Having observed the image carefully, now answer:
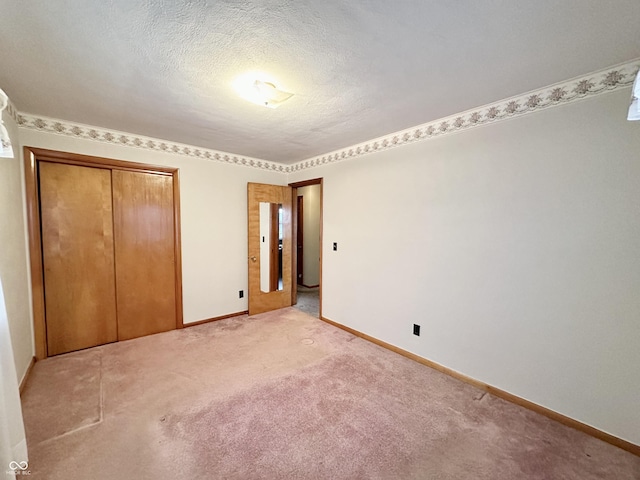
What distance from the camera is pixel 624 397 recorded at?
5.50 ft

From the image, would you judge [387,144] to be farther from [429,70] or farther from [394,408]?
[394,408]

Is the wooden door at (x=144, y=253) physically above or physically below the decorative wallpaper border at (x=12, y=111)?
below

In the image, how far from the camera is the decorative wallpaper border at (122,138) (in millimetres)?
2496

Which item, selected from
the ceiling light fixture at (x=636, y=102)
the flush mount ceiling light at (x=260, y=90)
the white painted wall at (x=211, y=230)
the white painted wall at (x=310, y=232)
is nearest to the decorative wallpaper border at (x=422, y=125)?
the white painted wall at (x=211, y=230)

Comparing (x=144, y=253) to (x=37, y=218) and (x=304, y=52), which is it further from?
(x=304, y=52)

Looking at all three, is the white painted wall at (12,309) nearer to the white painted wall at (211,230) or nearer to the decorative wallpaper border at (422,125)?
the decorative wallpaper border at (422,125)

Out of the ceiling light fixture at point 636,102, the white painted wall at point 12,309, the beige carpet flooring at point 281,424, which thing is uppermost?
the ceiling light fixture at point 636,102

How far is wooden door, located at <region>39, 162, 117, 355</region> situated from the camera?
2658mm

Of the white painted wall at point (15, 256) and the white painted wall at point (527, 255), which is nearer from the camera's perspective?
the white painted wall at point (527, 255)

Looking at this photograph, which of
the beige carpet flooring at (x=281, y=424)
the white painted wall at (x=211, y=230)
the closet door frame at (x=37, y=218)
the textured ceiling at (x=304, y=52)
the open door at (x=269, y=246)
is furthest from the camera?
the open door at (x=269, y=246)

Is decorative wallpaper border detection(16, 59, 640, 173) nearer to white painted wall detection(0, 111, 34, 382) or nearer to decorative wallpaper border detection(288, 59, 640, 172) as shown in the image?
decorative wallpaper border detection(288, 59, 640, 172)

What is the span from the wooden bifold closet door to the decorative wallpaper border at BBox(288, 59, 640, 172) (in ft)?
9.30

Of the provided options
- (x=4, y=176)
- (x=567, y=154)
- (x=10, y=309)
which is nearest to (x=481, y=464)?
(x=567, y=154)

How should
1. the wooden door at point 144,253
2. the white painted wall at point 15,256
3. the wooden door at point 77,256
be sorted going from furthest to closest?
1. the wooden door at point 144,253
2. the wooden door at point 77,256
3. the white painted wall at point 15,256
